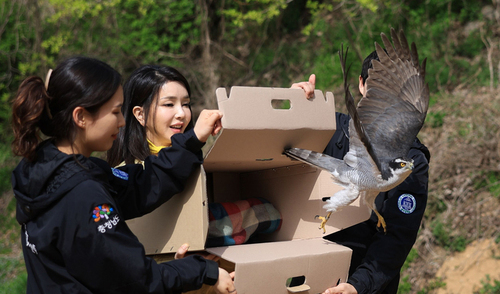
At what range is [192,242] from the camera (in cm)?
155

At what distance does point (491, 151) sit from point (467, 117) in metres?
0.63

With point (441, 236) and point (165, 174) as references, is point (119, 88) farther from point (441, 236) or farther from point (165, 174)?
point (441, 236)

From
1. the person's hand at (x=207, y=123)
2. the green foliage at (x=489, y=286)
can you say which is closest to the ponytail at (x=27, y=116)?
the person's hand at (x=207, y=123)

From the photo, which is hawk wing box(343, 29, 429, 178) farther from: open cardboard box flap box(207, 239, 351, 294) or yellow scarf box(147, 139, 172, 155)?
yellow scarf box(147, 139, 172, 155)

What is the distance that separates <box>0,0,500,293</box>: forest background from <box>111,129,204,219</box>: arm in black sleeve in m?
3.34

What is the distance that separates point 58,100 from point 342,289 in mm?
1181

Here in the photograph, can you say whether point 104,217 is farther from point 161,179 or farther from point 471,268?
point 471,268

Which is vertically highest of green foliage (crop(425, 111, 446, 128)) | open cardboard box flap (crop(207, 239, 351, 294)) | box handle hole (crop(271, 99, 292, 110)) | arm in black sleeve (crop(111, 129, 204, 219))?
arm in black sleeve (crop(111, 129, 204, 219))

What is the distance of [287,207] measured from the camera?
2.09 meters

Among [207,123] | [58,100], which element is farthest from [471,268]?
[58,100]

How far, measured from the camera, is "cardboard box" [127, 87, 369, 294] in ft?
5.03

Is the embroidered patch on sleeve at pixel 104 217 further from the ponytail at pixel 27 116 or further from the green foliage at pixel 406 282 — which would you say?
the green foliage at pixel 406 282

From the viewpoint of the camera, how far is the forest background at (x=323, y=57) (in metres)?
4.45

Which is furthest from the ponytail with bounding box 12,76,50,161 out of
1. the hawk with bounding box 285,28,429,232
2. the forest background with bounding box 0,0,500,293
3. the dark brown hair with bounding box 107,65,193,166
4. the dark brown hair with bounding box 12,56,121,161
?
the forest background with bounding box 0,0,500,293
